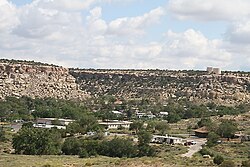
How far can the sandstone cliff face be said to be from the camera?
13525cm

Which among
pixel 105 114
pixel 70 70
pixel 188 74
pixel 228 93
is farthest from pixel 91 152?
pixel 70 70

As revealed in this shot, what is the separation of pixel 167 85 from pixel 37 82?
3497cm

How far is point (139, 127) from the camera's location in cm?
7988

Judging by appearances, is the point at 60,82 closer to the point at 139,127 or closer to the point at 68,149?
the point at 139,127

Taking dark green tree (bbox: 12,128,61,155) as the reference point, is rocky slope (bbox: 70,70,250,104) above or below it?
above

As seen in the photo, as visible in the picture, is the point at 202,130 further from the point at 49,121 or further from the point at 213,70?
the point at 213,70

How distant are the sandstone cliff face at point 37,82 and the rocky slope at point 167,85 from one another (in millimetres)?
7807

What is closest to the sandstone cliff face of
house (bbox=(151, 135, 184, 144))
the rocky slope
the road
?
the rocky slope

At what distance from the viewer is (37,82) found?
14188 cm

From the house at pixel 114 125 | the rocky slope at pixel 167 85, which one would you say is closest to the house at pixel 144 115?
the house at pixel 114 125

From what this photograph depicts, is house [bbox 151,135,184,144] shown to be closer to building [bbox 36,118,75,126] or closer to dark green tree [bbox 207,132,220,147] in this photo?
dark green tree [bbox 207,132,220,147]

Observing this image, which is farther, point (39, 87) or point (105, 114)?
point (39, 87)

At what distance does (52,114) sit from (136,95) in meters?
45.9

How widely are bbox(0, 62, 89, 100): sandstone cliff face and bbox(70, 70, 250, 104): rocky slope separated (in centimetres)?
781
